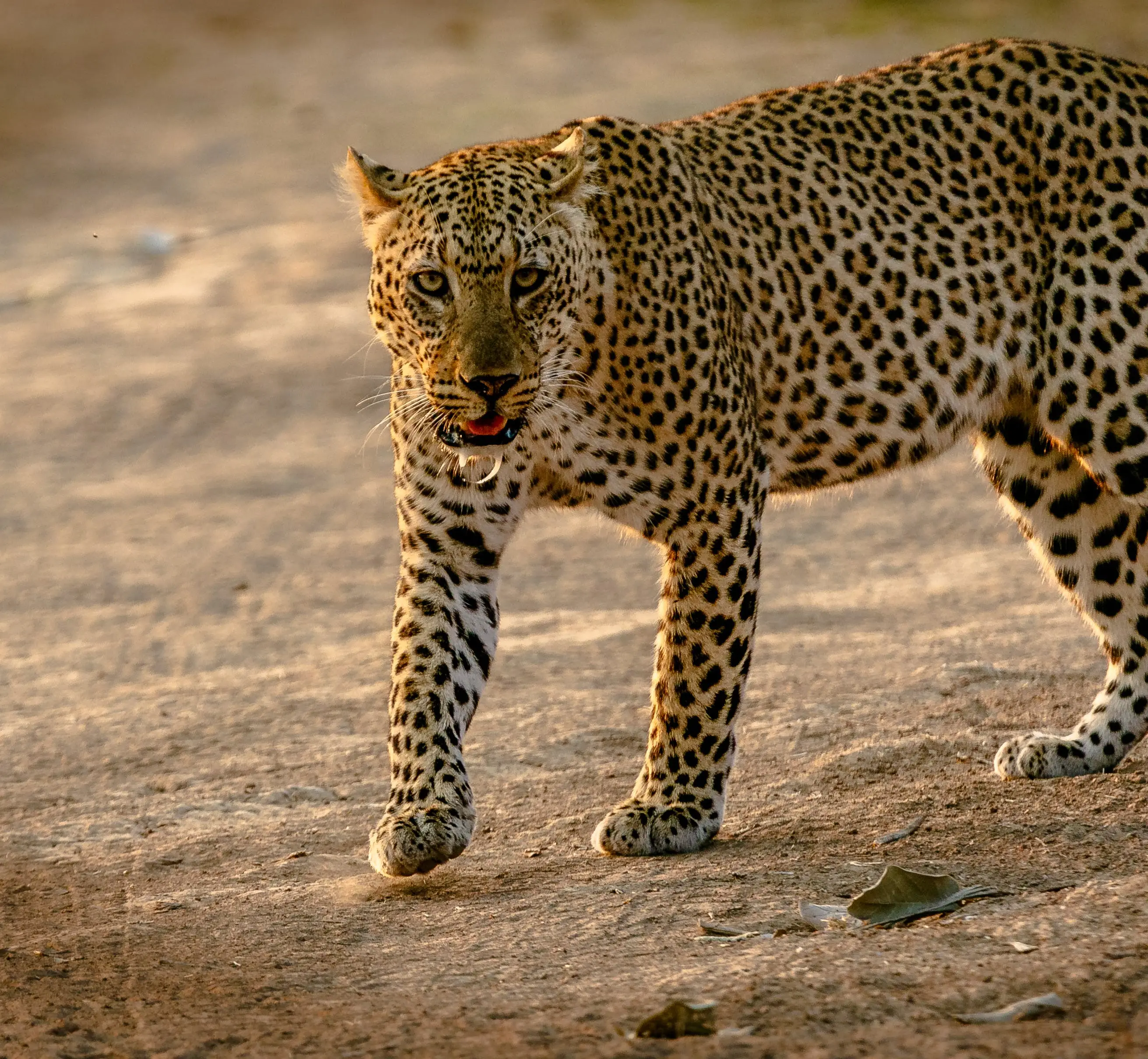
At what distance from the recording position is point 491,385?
6.24m

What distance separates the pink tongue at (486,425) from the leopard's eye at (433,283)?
40 cm

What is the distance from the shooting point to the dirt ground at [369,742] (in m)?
5.22

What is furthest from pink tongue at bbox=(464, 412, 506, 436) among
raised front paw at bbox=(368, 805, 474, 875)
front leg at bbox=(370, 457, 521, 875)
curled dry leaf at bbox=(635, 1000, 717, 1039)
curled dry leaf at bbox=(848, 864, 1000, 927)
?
curled dry leaf at bbox=(635, 1000, 717, 1039)

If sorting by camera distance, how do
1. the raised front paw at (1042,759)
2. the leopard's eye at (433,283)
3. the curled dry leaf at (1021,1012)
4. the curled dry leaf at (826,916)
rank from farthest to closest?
the raised front paw at (1042,759)
the leopard's eye at (433,283)
the curled dry leaf at (826,916)
the curled dry leaf at (1021,1012)

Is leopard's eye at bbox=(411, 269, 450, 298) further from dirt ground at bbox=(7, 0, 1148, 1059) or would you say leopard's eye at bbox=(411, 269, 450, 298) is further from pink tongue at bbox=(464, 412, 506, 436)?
dirt ground at bbox=(7, 0, 1148, 1059)

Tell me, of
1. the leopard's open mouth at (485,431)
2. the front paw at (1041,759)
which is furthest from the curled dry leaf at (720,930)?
the front paw at (1041,759)

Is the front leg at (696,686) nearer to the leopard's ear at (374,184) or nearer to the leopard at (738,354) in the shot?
the leopard at (738,354)

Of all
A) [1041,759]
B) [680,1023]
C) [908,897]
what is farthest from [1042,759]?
[680,1023]

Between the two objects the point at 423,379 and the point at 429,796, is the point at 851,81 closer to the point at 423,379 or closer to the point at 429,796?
the point at 423,379

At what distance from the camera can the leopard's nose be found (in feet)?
20.4

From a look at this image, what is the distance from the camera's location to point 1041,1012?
4.73 metres

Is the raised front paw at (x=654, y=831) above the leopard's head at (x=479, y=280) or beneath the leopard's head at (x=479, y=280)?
beneath

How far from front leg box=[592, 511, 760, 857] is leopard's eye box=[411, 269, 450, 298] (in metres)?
1.11

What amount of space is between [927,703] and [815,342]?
5.74 feet
